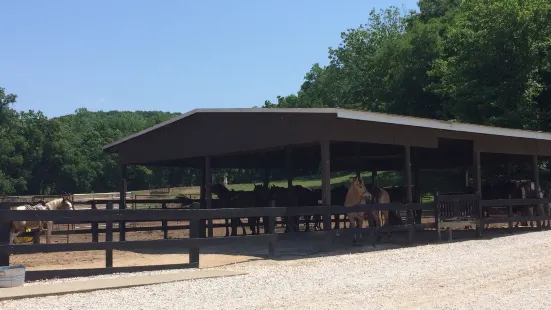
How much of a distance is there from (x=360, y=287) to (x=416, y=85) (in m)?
33.0

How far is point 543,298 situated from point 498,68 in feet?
84.0

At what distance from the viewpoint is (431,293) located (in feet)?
24.9

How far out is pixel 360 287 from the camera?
26.6ft

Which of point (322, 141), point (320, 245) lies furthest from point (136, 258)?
point (322, 141)

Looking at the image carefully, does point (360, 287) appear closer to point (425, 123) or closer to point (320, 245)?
point (320, 245)

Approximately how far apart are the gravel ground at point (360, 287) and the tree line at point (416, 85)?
1986cm

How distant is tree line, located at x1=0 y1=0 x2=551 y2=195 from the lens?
29328mm

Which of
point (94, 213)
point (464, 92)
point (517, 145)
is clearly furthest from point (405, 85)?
point (94, 213)

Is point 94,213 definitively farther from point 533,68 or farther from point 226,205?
point 533,68

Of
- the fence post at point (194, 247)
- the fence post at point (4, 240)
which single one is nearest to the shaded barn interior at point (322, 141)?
the fence post at point (194, 247)

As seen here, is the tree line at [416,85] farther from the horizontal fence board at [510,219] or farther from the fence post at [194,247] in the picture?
the fence post at [194,247]

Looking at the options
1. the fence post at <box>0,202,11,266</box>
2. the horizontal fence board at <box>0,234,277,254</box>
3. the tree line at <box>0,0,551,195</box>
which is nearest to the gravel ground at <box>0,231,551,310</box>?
the horizontal fence board at <box>0,234,277,254</box>

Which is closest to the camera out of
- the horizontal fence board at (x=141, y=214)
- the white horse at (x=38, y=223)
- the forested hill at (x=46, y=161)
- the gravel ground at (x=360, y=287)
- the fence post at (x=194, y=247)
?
the gravel ground at (x=360, y=287)

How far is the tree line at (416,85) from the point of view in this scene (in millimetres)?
29328
